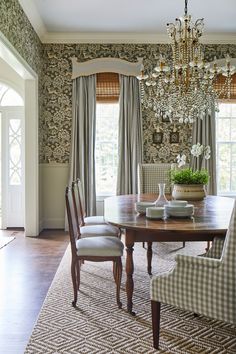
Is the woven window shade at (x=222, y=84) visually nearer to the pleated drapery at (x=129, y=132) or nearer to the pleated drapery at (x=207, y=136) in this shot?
the pleated drapery at (x=207, y=136)

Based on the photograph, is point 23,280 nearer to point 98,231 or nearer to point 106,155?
point 98,231

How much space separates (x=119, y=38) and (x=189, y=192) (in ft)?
11.0

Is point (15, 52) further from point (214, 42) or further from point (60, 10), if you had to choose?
point (214, 42)

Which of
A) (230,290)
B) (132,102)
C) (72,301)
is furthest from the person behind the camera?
(132,102)

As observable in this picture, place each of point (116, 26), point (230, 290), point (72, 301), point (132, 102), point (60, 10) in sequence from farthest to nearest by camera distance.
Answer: point (132, 102) → point (116, 26) → point (60, 10) → point (72, 301) → point (230, 290)

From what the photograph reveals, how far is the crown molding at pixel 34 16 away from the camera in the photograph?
473 cm

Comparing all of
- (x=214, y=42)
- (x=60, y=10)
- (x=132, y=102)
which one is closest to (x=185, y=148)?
(x=132, y=102)

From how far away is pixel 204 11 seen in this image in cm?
522

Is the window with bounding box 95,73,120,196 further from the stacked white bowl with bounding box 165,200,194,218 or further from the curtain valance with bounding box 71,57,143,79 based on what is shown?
the stacked white bowl with bounding box 165,200,194,218

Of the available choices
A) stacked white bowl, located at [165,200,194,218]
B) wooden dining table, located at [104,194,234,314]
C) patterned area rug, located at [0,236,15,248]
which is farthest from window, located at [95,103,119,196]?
stacked white bowl, located at [165,200,194,218]

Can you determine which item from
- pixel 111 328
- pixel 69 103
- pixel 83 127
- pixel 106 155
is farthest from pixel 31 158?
pixel 111 328

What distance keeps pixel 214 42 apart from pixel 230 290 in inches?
202

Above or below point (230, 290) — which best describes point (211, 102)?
above

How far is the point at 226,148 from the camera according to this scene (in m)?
6.59
